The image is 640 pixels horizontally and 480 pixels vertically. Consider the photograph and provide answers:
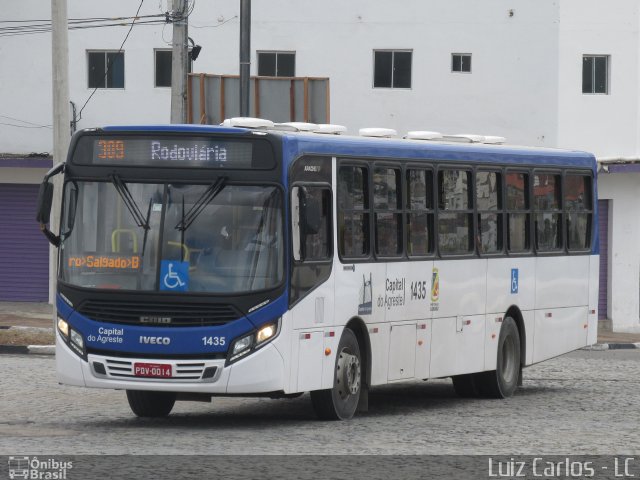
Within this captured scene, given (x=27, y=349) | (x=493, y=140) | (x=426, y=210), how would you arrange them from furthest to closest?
(x=27, y=349), (x=493, y=140), (x=426, y=210)

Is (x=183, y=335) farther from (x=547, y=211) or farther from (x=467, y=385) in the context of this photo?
(x=547, y=211)

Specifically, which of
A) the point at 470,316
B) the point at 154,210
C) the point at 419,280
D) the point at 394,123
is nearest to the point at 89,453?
the point at 154,210

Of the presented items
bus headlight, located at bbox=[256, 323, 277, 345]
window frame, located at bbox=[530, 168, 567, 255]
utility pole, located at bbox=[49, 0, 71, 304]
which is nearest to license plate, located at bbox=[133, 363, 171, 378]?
bus headlight, located at bbox=[256, 323, 277, 345]

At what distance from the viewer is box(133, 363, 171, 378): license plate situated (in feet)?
43.8

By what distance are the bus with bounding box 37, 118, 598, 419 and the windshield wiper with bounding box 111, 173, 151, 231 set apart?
0.04ft

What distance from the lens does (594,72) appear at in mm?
34844

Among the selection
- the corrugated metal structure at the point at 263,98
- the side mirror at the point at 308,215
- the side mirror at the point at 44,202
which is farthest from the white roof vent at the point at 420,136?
the corrugated metal structure at the point at 263,98

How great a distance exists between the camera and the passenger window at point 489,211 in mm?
17547

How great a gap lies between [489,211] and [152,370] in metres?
5.75

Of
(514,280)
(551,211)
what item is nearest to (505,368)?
(514,280)

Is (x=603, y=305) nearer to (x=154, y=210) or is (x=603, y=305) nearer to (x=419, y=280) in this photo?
(x=419, y=280)

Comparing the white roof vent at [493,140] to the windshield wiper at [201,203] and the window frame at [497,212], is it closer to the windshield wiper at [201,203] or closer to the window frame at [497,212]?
the window frame at [497,212]

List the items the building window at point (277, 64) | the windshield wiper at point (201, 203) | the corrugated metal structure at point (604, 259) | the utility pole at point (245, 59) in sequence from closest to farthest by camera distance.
Result: the windshield wiper at point (201, 203)
the utility pole at point (245, 59)
the building window at point (277, 64)
the corrugated metal structure at point (604, 259)

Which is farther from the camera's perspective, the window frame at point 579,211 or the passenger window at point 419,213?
the window frame at point 579,211
